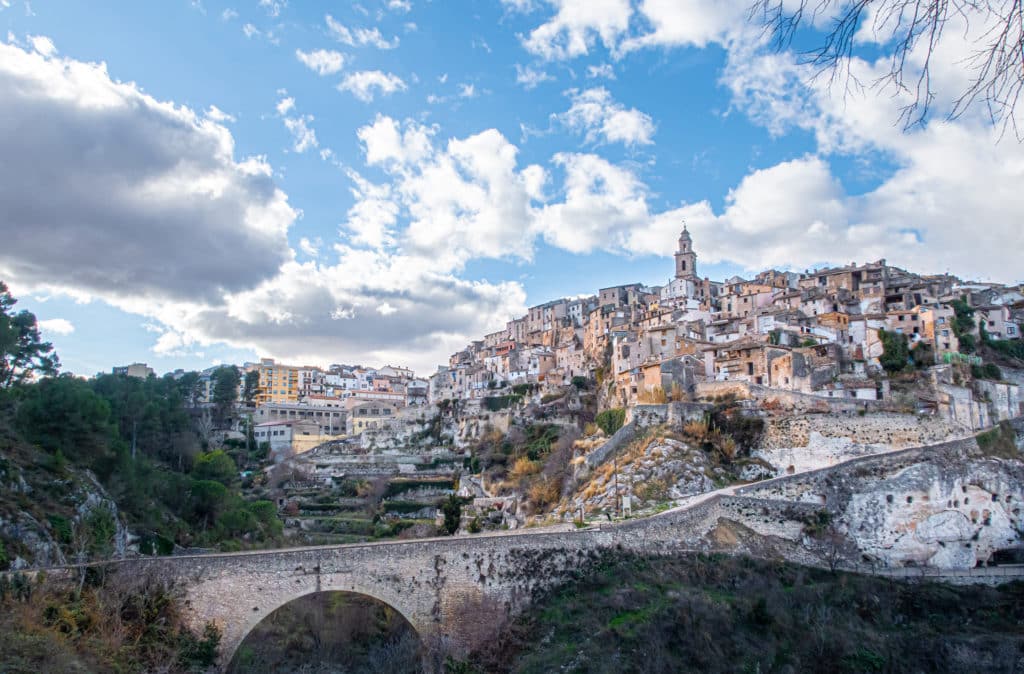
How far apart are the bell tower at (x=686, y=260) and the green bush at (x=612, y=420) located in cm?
3356

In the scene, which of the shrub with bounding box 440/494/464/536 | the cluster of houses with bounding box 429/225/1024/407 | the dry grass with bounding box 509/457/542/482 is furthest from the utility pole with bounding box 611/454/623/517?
the dry grass with bounding box 509/457/542/482

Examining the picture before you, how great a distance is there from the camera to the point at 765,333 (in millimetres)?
44531

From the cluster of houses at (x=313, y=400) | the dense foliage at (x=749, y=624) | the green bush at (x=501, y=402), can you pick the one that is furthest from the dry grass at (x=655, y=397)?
the cluster of houses at (x=313, y=400)

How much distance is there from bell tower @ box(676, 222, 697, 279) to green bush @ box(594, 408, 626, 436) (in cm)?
3356

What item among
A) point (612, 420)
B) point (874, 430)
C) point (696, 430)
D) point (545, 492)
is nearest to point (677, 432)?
point (696, 430)

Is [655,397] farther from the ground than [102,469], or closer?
farther from the ground

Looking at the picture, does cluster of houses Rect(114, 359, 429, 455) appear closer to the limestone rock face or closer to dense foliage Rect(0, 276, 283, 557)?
dense foliage Rect(0, 276, 283, 557)

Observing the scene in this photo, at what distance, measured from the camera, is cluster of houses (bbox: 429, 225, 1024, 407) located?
38531 millimetres

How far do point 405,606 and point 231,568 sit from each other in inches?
203

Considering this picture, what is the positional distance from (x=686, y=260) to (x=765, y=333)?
25969mm

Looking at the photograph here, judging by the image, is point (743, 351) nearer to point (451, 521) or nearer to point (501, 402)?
point (451, 521)

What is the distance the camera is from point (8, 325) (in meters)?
32.8

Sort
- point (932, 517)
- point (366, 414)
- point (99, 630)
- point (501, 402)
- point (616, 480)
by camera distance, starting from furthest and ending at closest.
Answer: point (366, 414) < point (501, 402) < point (616, 480) < point (932, 517) < point (99, 630)

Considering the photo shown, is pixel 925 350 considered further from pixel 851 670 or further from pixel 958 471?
pixel 851 670
